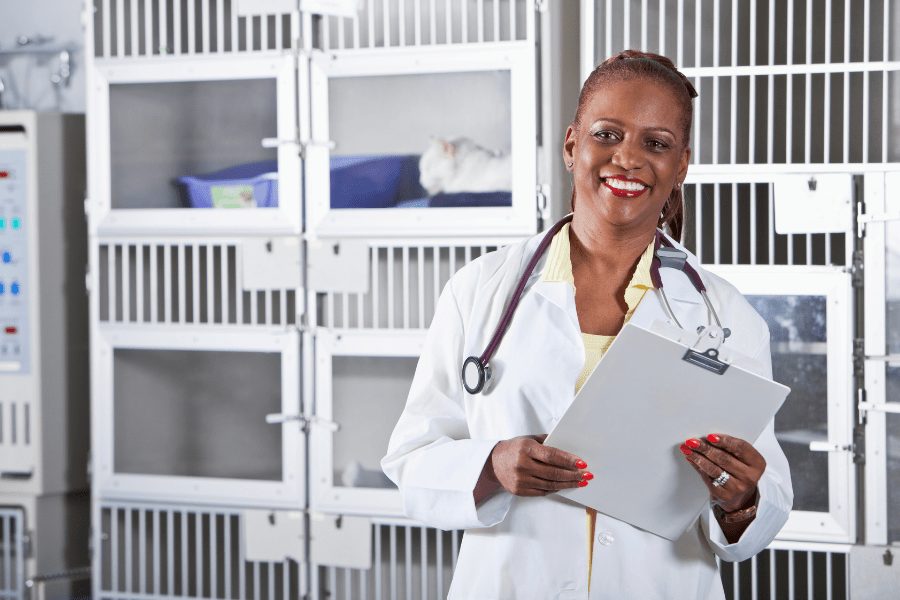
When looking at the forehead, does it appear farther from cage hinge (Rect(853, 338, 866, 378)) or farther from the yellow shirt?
cage hinge (Rect(853, 338, 866, 378))

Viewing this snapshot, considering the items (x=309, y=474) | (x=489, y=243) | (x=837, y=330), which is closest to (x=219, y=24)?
(x=489, y=243)

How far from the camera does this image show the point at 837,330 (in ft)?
5.57

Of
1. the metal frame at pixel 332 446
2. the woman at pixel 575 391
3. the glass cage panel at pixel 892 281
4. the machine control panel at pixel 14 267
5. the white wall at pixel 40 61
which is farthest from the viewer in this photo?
the white wall at pixel 40 61

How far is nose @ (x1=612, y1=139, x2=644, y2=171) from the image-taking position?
923 mm

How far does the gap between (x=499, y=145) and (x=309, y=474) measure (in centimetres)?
93

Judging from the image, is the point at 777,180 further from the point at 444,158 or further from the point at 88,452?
the point at 88,452

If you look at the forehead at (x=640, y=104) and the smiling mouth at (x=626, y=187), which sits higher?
the forehead at (x=640, y=104)

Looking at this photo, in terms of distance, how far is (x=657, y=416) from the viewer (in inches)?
33.6

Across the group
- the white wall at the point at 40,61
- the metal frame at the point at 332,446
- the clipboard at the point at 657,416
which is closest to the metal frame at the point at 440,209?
the metal frame at the point at 332,446

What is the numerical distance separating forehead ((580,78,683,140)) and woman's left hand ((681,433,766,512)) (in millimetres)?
378

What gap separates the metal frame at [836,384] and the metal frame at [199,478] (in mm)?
1141

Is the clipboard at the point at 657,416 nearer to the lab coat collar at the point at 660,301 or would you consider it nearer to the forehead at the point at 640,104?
the lab coat collar at the point at 660,301

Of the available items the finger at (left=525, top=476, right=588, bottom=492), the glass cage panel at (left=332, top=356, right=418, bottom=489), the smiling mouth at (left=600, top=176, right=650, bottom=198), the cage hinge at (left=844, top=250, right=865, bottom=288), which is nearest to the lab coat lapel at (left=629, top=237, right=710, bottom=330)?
the smiling mouth at (left=600, top=176, right=650, bottom=198)

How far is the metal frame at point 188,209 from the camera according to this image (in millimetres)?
1875
